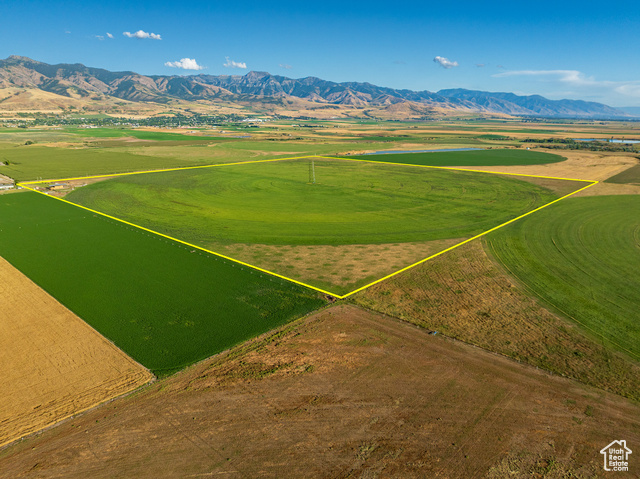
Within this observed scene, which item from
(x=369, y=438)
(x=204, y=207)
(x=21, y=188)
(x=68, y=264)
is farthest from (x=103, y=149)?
(x=369, y=438)

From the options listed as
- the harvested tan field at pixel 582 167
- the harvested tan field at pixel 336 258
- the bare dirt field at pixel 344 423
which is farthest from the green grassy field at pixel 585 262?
the harvested tan field at pixel 582 167

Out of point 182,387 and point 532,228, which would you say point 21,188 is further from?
point 532,228

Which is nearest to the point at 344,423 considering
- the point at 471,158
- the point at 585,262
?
the point at 585,262

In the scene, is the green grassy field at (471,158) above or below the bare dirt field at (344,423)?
above

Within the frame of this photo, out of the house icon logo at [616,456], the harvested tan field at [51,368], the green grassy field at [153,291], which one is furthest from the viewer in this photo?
the green grassy field at [153,291]

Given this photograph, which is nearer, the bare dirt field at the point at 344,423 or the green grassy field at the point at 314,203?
the bare dirt field at the point at 344,423

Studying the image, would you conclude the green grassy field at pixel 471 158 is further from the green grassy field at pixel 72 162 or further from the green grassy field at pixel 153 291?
the green grassy field at pixel 153 291
